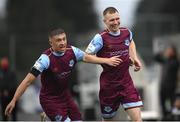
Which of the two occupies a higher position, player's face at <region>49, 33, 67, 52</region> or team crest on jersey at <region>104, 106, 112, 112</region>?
→ player's face at <region>49, 33, 67, 52</region>

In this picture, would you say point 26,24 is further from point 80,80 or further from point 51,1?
point 80,80

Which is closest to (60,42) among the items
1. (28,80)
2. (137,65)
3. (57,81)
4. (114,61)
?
(57,81)

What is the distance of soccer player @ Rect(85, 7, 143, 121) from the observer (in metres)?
11.9

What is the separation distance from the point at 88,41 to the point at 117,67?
12.1 metres

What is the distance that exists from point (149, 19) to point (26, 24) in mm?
9958

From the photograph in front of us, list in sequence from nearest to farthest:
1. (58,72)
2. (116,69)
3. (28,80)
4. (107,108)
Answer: (28,80) < (58,72) < (116,69) < (107,108)

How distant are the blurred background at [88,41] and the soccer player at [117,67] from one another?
12.0ft

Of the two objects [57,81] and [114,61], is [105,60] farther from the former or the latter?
[57,81]

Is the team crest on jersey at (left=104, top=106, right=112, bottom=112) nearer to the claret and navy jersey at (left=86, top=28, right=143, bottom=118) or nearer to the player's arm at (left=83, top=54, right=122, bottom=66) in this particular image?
the claret and navy jersey at (left=86, top=28, right=143, bottom=118)

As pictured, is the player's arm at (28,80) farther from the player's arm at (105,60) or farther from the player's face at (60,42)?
the player's arm at (105,60)

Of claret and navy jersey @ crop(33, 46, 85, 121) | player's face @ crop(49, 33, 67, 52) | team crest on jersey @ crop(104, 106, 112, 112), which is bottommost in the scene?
team crest on jersey @ crop(104, 106, 112, 112)

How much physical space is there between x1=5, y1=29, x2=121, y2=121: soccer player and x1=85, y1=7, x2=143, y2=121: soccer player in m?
0.19

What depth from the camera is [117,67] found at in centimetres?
1182

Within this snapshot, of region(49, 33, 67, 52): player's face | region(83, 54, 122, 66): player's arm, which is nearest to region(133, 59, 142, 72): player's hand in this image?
region(83, 54, 122, 66): player's arm
